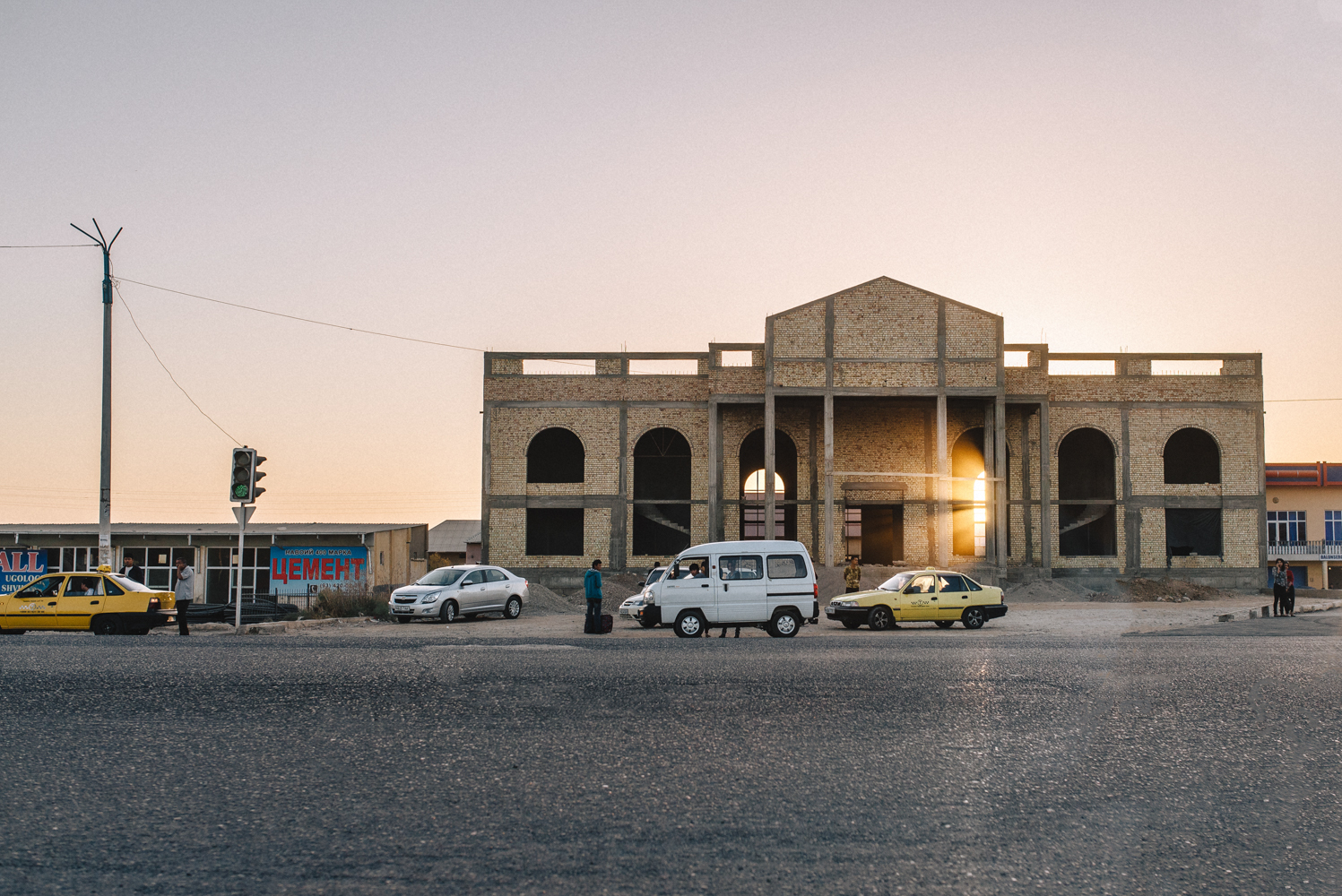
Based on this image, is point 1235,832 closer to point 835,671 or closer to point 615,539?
point 835,671

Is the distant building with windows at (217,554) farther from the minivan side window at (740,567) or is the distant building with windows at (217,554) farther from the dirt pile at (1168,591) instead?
the dirt pile at (1168,591)

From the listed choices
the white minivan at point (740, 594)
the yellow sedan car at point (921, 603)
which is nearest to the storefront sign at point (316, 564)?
the yellow sedan car at point (921, 603)

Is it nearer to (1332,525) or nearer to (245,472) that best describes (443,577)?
(245,472)

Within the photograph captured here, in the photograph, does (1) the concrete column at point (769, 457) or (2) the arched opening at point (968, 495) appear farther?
(2) the arched opening at point (968, 495)

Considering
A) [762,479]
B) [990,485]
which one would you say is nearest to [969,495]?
[990,485]

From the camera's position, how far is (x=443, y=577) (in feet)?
89.8

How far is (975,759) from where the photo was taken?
5809mm

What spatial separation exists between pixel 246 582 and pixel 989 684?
41.8 meters

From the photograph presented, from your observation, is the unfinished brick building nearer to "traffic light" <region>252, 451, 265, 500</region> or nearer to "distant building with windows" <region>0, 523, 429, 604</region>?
"distant building with windows" <region>0, 523, 429, 604</region>

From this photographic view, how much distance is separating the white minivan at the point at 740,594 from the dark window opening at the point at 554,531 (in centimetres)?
2008

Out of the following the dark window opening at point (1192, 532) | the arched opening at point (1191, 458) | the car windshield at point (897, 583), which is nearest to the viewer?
the car windshield at point (897, 583)

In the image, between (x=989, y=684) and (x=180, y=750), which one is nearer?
(x=180, y=750)

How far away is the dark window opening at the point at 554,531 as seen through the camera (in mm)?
39406

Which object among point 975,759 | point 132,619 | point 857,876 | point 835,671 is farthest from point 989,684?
point 132,619
